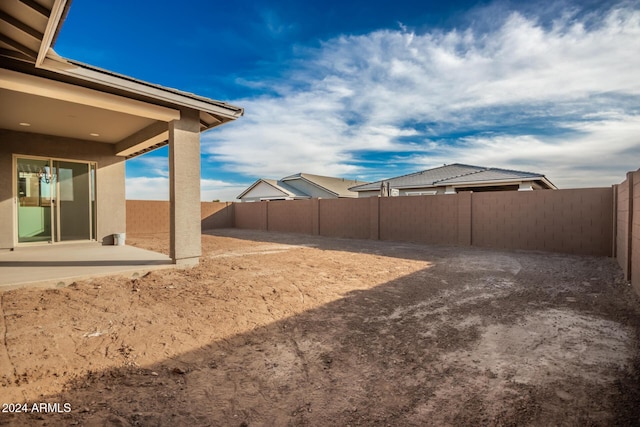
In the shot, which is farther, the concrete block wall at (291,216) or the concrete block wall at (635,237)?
the concrete block wall at (291,216)

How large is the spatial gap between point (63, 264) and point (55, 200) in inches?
148

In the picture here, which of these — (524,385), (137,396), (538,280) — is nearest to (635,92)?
(538,280)

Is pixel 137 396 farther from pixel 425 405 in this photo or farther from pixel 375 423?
pixel 425 405

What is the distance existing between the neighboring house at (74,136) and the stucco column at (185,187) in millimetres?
19

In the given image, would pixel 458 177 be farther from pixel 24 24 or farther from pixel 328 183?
pixel 24 24

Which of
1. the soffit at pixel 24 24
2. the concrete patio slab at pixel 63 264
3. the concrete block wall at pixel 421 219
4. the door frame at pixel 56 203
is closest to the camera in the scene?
the soffit at pixel 24 24

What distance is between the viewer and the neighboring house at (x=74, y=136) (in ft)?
13.8

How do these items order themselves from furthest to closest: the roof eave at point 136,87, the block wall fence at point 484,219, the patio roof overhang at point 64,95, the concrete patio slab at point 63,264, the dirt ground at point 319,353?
the block wall fence at point 484,219 → the concrete patio slab at point 63,264 → the roof eave at point 136,87 → the patio roof overhang at point 64,95 → the dirt ground at point 319,353

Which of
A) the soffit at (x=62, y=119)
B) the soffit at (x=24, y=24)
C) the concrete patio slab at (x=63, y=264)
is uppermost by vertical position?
the soffit at (x=24, y=24)

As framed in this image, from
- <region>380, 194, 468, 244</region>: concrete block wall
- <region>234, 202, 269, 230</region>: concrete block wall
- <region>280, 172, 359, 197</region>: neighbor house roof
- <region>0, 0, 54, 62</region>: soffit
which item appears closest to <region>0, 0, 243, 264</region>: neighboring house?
<region>0, 0, 54, 62</region>: soffit

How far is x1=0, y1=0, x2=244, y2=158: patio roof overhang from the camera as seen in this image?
339 centimetres

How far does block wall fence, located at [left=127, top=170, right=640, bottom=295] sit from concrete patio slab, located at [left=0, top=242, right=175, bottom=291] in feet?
26.4

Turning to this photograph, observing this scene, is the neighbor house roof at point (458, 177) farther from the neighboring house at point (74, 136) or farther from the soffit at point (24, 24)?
the soffit at point (24, 24)

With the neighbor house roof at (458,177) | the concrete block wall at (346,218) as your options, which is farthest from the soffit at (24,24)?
the neighbor house roof at (458,177)
